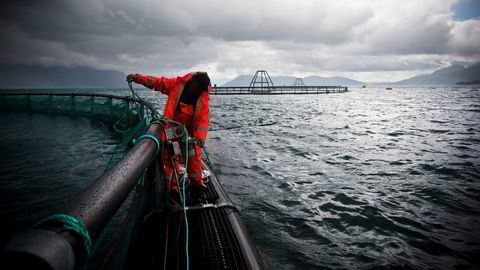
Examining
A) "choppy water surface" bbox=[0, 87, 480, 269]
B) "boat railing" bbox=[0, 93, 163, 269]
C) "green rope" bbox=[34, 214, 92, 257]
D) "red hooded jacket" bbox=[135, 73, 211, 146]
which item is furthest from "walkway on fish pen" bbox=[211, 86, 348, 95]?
"green rope" bbox=[34, 214, 92, 257]

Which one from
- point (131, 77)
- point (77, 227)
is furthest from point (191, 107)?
point (77, 227)

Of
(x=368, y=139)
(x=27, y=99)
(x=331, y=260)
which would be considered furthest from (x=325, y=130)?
(x=27, y=99)

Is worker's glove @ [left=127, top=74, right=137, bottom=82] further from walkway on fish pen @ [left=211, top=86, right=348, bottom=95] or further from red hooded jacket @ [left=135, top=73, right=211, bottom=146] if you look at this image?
walkway on fish pen @ [left=211, top=86, right=348, bottom=95]

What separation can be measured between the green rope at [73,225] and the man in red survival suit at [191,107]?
3.19 meters

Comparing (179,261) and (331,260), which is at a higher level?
(179,261)

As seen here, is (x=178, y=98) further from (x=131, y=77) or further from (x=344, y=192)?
(x=344, y=192)

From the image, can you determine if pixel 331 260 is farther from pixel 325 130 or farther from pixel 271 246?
pixel 325 130

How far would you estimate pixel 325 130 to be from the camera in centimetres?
1514

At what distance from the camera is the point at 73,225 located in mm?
919

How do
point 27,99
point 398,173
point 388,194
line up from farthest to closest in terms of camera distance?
1. point 27,99
2. point 398,173
3. point 388,194

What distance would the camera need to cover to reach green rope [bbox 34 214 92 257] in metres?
0.91

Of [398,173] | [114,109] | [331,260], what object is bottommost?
[331,260]

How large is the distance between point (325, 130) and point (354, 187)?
898 centimetres

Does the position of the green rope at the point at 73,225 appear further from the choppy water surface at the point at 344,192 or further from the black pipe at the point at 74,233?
the choppy water surface at the point at 344,192
